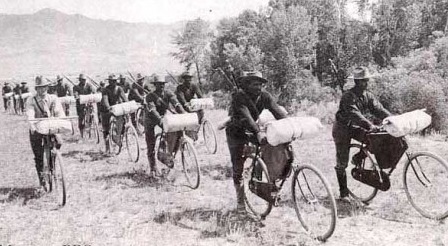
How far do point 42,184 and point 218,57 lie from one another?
192 ft

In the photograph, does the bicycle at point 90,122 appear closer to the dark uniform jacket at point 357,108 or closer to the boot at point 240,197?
the boot at point 240,197

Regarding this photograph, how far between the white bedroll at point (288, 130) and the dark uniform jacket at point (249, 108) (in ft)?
1.30

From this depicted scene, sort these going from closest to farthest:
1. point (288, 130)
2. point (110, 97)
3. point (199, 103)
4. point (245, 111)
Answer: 1. point (288, 130)
2. point (245, 111)
3. point (199, 103)
4. point (110, 97)

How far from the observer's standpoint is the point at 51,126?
7.36 metres

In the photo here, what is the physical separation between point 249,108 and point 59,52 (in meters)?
137

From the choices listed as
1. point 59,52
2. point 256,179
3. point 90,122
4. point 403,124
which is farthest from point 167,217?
point 59,52

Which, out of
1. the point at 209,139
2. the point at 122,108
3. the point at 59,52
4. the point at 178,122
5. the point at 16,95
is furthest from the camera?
the point at 59,52

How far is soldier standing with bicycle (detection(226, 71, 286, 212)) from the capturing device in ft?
20.0

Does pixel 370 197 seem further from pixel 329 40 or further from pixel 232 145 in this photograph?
pixel 329 40

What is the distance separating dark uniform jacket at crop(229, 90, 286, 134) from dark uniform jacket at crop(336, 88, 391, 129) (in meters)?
1.12

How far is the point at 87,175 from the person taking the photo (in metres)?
10.4

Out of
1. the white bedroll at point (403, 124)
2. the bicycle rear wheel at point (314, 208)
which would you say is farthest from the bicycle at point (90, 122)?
the white bedroll at point (403, 124)

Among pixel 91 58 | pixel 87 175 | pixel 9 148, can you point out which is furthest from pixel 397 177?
pixel 91 58

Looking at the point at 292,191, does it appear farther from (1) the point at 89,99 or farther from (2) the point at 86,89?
(2) the point at 86,89
